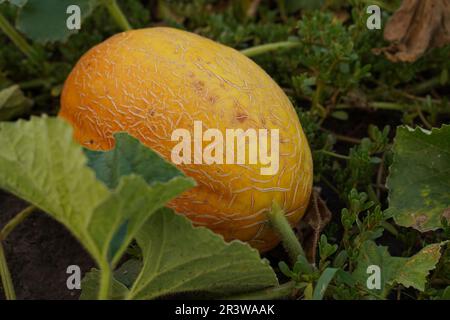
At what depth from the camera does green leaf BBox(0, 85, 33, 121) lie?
6.30ft

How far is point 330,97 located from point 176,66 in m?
0.60

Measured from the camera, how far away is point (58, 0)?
191 cm

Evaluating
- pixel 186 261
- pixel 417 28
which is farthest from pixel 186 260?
pixel 417 28

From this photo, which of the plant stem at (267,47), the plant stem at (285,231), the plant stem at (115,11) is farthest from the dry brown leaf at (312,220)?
the plant stem at (115,11)

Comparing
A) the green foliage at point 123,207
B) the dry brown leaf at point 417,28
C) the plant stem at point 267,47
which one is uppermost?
the dry brown leaf at point 417,28

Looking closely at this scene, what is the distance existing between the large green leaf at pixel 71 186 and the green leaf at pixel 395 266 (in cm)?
45

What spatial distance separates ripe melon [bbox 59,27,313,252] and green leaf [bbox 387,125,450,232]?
19 centimetres

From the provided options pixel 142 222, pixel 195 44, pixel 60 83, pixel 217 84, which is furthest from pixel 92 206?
pixel 60 83

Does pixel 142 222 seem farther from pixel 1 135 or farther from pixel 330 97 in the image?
pixel 330 97

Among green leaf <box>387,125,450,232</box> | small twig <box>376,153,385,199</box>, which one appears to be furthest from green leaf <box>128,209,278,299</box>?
small twig <box>376,153,385,199</box>

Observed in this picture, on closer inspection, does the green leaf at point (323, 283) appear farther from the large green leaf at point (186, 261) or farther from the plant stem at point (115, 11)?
the plant stem at point (115, 11)

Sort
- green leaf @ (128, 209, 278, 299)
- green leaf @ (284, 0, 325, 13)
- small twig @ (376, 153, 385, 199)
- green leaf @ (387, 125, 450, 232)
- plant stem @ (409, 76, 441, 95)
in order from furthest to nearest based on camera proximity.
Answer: green leaf @ (284, 0, 325, 13) < plant stem @ (409, 76, 441, 95) < small twig @ (376, 153, 385, 199) < green leaf @ (387, 125, 450, 232) < green leaf @ (128, 209, 278, 299)

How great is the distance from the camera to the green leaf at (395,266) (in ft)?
4.65

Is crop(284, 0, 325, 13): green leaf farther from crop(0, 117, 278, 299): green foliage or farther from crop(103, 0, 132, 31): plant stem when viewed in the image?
crop(0, 117, 278, 299): green foliage
